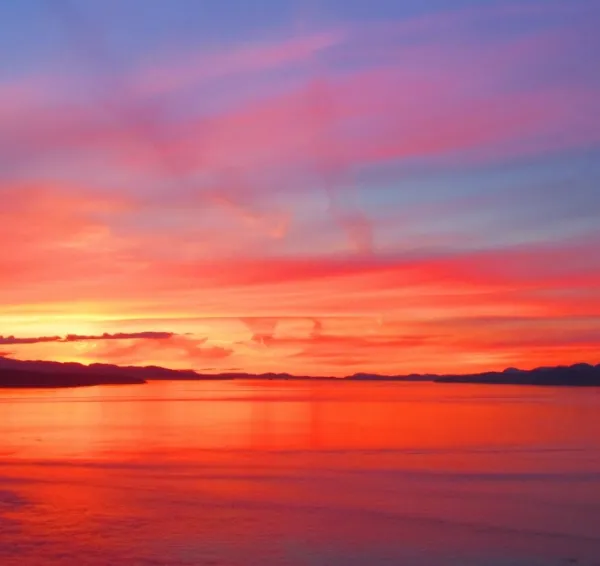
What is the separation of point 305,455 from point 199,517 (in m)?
8.77

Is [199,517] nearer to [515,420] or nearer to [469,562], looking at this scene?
[469,562]

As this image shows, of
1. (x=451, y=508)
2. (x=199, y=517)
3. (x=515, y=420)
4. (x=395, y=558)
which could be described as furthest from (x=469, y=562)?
(x=515, y=420)

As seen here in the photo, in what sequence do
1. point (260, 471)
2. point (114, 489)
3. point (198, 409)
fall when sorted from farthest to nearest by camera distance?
point (198, 409) < point (260, 471) < point (114, 489)

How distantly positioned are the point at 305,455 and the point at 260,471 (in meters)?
3.40

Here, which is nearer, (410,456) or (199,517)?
(199,517)

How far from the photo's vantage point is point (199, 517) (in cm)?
1408

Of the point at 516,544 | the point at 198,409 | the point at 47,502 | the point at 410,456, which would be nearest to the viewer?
the point at 516,544

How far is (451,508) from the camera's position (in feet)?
49.1

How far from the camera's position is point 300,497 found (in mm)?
16016

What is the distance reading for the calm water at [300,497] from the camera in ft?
39.1

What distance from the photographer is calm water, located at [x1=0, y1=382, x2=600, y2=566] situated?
39.1 feet

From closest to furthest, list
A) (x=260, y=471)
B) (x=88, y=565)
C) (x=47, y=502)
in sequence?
1. (x=88, y=565)
2. (x=47, y=502)
3. (x=260, y=471)

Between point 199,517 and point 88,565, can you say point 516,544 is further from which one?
point 88,565

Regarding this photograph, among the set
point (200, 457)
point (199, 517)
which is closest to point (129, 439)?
point (200, 457)
